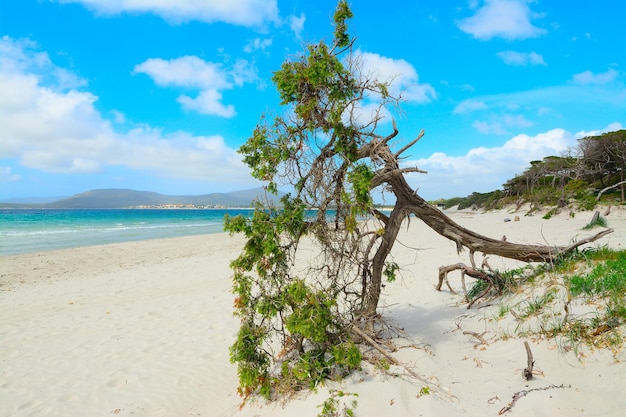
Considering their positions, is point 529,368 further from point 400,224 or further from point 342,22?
point 342,22

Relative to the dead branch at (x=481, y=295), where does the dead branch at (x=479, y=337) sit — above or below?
below

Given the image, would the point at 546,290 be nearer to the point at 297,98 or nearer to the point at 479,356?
the point at 479,356

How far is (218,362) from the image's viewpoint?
20.5 feet

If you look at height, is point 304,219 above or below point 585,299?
above

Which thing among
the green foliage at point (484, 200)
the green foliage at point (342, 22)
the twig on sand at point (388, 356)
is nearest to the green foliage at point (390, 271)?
the twig on sand at point (388, 356)

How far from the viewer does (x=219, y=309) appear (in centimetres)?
904

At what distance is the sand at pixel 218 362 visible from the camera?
3744 mm

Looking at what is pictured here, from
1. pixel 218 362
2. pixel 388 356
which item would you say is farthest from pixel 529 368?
pixel 218 362

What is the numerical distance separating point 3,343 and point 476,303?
892 centimetres

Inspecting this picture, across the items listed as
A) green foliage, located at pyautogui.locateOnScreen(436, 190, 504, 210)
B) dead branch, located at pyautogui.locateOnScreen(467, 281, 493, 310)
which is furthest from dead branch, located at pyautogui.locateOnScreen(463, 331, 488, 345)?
green foliage, located at pyautogui.locateOnScreen(436, 190, 504, 210)

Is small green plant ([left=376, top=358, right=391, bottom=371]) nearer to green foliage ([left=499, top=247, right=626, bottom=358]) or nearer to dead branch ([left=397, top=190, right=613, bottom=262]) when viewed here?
green foliage ([left=499, top=247, right=626, bottom=358])

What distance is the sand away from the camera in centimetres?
374

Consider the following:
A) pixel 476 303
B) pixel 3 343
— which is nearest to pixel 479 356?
pixel 476 303

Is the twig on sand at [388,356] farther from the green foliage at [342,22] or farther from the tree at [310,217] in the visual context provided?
the green foliage at [342,22]
